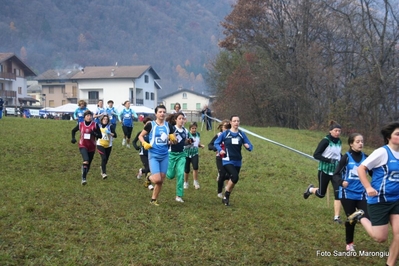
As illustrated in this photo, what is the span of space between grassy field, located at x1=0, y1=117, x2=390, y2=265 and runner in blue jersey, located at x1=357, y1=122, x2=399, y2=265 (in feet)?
3.79

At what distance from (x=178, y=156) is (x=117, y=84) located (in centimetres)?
7244

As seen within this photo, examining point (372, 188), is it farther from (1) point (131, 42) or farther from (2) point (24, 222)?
(1) point (131, 42)

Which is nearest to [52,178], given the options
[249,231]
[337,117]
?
[249,231]

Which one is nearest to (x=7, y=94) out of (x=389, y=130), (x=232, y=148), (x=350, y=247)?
(x=232, y=148)

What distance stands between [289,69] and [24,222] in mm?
39032

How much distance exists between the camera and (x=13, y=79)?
255 ft

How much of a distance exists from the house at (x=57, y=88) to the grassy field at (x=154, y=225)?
267 feet

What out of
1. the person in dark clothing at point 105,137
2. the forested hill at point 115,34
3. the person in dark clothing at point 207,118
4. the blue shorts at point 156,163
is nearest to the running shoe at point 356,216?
the blue shorts at point 156,163

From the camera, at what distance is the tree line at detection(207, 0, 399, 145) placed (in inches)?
1439

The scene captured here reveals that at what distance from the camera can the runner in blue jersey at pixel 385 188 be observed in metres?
6.04

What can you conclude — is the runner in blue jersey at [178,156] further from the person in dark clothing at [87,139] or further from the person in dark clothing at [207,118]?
the person in dark clothing at [207,118]

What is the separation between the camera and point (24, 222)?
762 centimetres

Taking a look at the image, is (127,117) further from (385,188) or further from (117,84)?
(117,84)

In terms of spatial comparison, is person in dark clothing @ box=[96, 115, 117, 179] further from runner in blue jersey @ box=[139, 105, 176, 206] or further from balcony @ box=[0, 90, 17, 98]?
balcony @ box=[0, 90, 17, 98]
